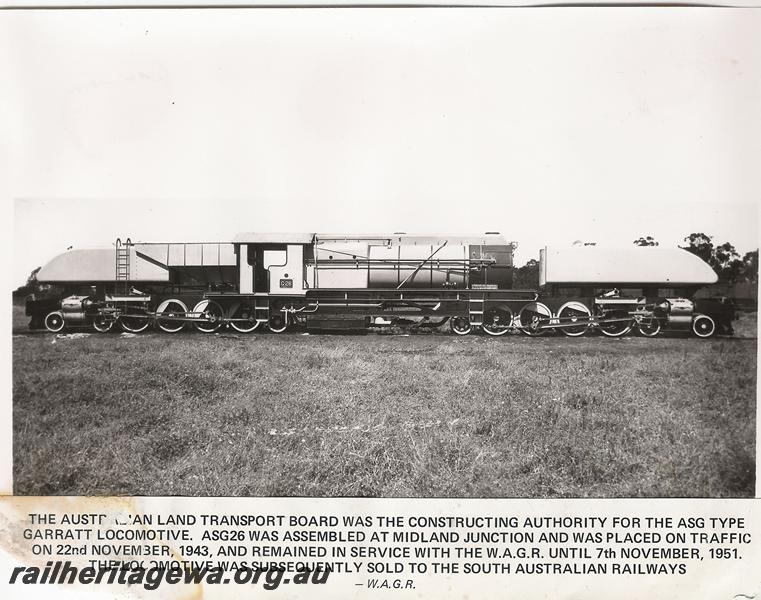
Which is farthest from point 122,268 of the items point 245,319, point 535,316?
point 535,316

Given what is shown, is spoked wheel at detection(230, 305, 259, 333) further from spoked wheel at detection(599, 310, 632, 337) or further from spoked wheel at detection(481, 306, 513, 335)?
spoked wheel at detection(599, 310, 632, 337)

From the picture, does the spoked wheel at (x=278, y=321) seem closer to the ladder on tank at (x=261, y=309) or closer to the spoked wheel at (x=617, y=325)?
the ladder on tank at (x=261, y=309)

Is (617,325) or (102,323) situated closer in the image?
(102,323)

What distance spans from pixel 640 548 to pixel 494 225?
6.65 feet

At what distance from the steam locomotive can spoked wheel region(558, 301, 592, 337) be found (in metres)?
0.01

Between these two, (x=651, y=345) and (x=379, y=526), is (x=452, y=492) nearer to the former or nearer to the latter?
(x=379, y=526)

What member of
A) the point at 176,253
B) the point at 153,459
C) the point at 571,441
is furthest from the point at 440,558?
the point at 176,253

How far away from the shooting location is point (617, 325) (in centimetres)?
517

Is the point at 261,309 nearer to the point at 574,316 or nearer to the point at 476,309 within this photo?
the point at 476,309

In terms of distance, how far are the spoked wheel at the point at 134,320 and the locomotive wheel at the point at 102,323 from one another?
0.12m

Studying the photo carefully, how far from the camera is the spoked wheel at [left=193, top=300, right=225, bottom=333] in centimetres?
530

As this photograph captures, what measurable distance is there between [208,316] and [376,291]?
197cm

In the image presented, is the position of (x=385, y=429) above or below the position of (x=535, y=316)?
below

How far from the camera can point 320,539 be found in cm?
253
